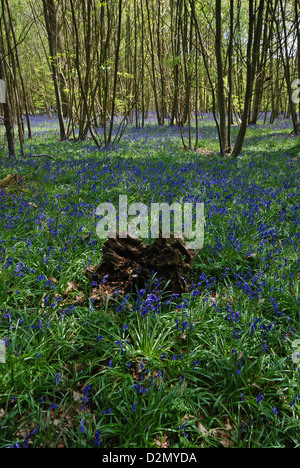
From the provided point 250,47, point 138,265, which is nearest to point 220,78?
point 250,47

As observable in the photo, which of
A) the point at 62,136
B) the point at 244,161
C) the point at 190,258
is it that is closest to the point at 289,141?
the point at 244,161

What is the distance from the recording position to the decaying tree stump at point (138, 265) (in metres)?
3.09

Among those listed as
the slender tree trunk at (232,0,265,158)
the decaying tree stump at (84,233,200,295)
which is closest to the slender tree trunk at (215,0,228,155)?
the slender tree trunk at (232,0,265,158)

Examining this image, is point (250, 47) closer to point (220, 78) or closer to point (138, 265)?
point (220, 78)

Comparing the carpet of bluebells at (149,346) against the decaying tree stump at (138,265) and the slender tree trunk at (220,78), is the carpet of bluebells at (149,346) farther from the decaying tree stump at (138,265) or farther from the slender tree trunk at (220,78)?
the slender tree trunk at (220,78)

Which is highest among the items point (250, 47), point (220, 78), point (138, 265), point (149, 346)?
point (250, 47)

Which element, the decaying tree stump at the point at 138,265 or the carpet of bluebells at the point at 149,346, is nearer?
the carpet of bluebells at the point at 149,346

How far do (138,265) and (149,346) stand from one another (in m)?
1.00

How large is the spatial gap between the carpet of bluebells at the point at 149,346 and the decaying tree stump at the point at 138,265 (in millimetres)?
136

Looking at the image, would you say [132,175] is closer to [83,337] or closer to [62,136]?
[83,337]

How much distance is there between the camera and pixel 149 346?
2.39m

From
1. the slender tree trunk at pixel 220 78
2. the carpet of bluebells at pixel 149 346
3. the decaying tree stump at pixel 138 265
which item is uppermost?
the slender tree trunk at pixel 220 78

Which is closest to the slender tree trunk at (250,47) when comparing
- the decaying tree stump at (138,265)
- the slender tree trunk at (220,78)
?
the slender tree trunk at (220,78)
